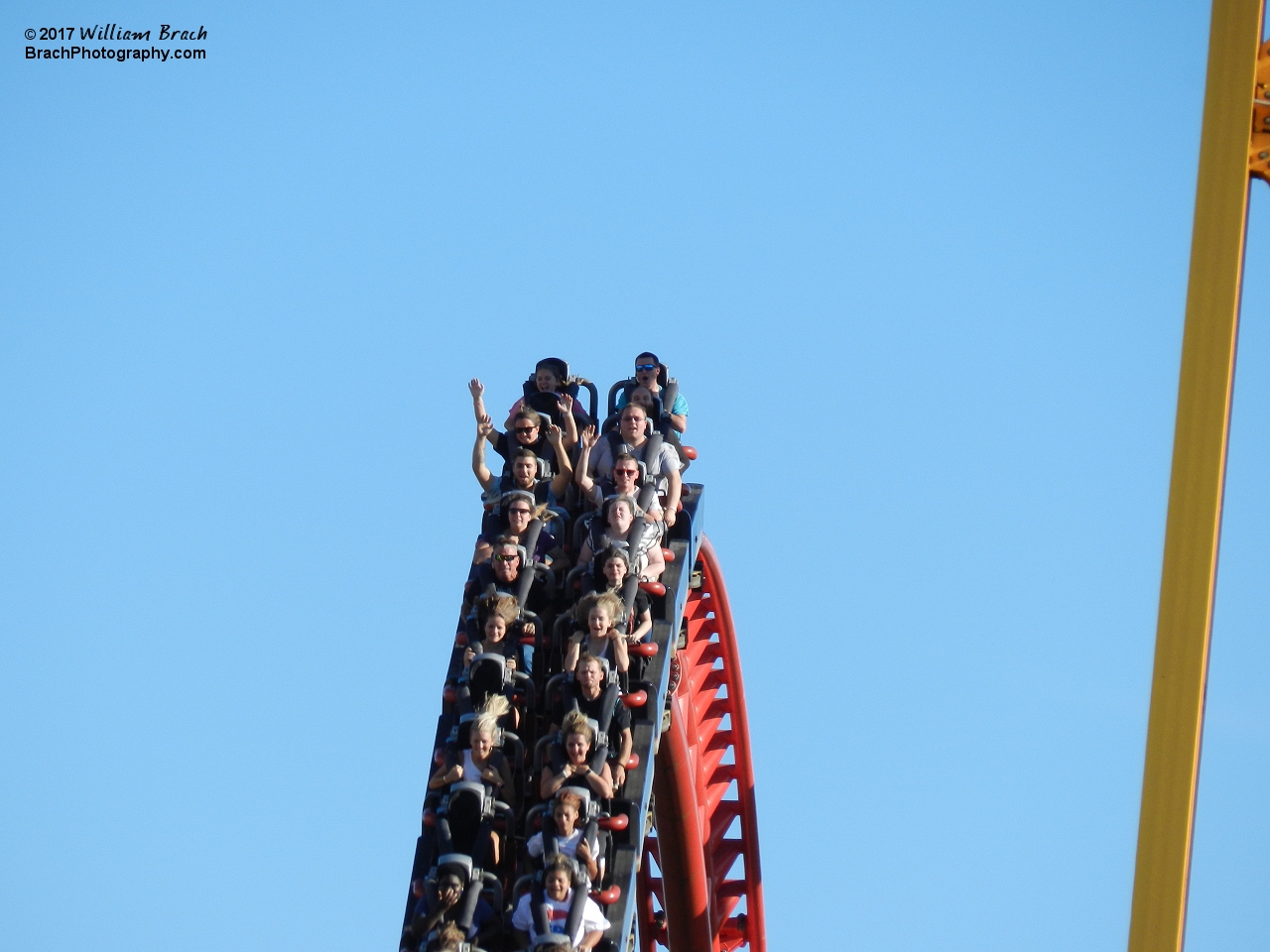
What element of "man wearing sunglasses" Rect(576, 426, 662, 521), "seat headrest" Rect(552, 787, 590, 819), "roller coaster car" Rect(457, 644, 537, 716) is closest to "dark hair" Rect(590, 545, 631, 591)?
"man wearing sunglasses" Rect(576, 426, 662, 521)

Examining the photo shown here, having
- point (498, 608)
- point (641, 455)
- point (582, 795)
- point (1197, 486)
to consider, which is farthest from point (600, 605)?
point (1197, 486)

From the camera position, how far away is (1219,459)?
4598 millimetres

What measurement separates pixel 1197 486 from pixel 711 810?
27.7 ft

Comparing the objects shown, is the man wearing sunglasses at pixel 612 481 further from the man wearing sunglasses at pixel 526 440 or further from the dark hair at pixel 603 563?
the dark hair at pixel 603 563

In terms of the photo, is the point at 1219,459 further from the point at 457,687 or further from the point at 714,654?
the point at 714,654

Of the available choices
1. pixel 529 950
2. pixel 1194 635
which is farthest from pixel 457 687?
pixel 1194 635

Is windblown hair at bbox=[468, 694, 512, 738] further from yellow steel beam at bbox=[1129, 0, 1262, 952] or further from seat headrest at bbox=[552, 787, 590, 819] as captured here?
yellow steel beam at bbox=[1129, 0, 1262, 952]

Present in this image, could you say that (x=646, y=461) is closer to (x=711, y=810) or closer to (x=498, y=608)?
(x=498, y=608)

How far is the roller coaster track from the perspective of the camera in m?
10.5

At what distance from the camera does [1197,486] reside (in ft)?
15.2

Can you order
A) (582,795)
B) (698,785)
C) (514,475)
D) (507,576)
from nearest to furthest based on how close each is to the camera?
1. (582,795)
2. (507,576)
3. (514,475)
4. (698,785)

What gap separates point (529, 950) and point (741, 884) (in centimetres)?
591

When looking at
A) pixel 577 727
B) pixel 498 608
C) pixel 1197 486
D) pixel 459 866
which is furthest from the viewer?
pixel 498 608

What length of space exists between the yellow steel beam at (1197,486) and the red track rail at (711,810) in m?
7.28
